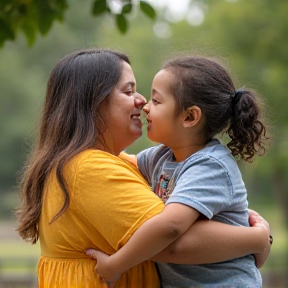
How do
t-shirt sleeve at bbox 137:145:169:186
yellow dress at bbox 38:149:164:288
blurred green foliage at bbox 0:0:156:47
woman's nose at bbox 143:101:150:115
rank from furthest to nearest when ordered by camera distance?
blurred green foliage at bbox 0:0:156:47 < t-shirt sleeve at bbox 137:145:169:186 < woman's nose at bbox 143:101:150:115 < yellow dress at bbox 38:149:164:288

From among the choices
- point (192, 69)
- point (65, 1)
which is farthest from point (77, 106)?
point (65, 1)

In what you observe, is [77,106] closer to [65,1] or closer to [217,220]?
[217,220]

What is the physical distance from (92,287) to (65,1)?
2.44 meters

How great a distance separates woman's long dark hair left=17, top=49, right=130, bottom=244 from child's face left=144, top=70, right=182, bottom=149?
0.19m

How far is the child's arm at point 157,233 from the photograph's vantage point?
3152 mm

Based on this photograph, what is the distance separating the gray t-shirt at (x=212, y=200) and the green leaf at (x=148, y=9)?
167cm

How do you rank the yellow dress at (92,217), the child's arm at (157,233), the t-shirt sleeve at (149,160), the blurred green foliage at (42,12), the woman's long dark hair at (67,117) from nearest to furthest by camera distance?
the child's arm at (157,233), the yellow dress at (92,217), the woman's long dark hair at (67,117), the t-shirt sleeve at (149,160), the blurred green foliage at (42,12)

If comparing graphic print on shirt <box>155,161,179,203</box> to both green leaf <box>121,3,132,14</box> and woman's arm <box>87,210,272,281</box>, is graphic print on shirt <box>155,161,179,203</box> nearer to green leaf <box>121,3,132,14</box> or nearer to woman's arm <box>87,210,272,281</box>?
woman's arm <box>87,210,272,281</box>

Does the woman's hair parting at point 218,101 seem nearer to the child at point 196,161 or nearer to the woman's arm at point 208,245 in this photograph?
the child at point 196,161

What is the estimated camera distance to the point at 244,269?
3404mm

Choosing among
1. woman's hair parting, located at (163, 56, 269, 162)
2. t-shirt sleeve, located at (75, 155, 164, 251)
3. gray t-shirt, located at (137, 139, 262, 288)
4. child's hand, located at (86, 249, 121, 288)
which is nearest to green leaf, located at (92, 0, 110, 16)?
woman's hair parting, located at (163, 56, 269, 162)

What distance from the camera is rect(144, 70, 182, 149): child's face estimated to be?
3.54 m

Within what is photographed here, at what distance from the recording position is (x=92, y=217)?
3.30 meters

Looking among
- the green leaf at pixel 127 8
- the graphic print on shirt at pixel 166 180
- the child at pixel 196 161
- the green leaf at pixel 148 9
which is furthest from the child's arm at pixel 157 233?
the green leaf at pixel 127 8
